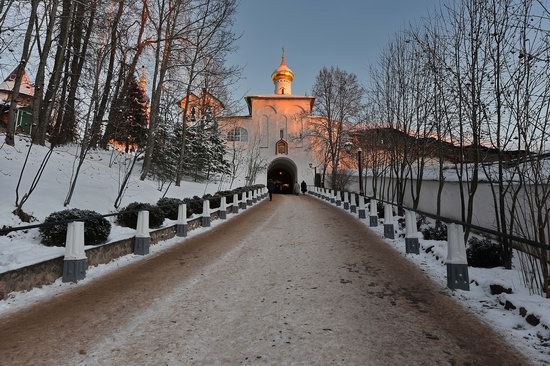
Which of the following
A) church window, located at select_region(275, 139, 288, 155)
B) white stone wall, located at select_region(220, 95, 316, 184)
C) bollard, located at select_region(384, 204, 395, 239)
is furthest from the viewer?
church window, located at select_region(275, 139, 288, 155)

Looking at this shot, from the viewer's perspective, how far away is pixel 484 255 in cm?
641

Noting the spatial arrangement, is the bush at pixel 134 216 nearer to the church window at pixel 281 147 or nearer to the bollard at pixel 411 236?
the bollard at pixel 411 236

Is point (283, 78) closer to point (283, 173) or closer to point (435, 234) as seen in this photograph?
point (283, 173)

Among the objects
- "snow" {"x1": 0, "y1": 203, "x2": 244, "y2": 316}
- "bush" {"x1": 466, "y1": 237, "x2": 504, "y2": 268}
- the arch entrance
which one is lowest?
"snow" {"x1": 0, "y1": 203, "x2": 244, "y2": 316}

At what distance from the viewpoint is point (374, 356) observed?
3.14 metres

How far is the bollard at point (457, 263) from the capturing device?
518cm

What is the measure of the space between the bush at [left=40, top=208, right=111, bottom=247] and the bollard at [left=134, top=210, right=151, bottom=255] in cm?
80

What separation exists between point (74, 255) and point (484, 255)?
7.14 m

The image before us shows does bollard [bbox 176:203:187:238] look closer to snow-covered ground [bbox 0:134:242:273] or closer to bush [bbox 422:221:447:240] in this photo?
snow-covered ground [bbox 0:134:242:273]

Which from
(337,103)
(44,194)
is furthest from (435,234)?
(337,103)

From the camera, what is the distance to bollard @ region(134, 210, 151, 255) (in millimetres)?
7793

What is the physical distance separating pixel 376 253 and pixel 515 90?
4.21 meters

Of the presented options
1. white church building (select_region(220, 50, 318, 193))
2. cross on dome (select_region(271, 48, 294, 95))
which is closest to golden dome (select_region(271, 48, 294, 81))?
cross on dome (select_region(271, 48, 294, 95))

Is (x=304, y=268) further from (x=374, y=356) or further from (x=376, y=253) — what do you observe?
(x=374, y=356)
